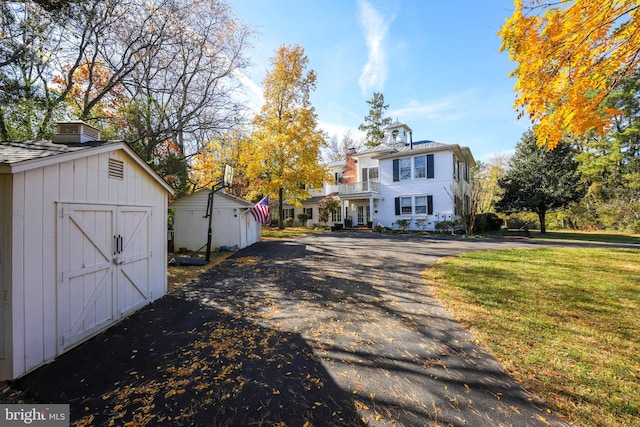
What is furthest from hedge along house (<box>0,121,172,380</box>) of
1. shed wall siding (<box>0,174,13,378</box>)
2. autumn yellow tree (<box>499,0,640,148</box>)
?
autumn yellow tree (<box>499,0,640,148</box>)

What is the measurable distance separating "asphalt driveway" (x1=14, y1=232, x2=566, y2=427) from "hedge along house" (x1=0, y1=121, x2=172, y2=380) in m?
0.39

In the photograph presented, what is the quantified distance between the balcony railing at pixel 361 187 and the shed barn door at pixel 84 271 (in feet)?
62.8

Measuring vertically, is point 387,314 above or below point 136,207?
below

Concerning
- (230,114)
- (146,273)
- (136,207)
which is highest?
(230,114)

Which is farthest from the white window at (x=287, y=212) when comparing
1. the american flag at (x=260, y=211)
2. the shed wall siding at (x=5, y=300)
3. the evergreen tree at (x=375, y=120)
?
the shed wall siding at (x=5, y=300)

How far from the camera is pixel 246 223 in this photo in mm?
13812

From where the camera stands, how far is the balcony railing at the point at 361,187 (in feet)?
72.2

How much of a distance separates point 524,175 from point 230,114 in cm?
2092

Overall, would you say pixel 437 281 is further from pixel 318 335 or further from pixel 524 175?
pixel 524 175

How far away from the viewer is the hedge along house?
10.2ft

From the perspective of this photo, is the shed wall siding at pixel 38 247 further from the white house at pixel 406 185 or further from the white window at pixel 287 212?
the white window at pixel 287 212

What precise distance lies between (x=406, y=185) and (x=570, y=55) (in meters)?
16.2

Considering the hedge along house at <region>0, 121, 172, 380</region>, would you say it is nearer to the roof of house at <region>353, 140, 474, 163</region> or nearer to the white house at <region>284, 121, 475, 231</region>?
the white house at <region>284, 121, 475, 231</region>

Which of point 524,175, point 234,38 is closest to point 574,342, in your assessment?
point 234,38
